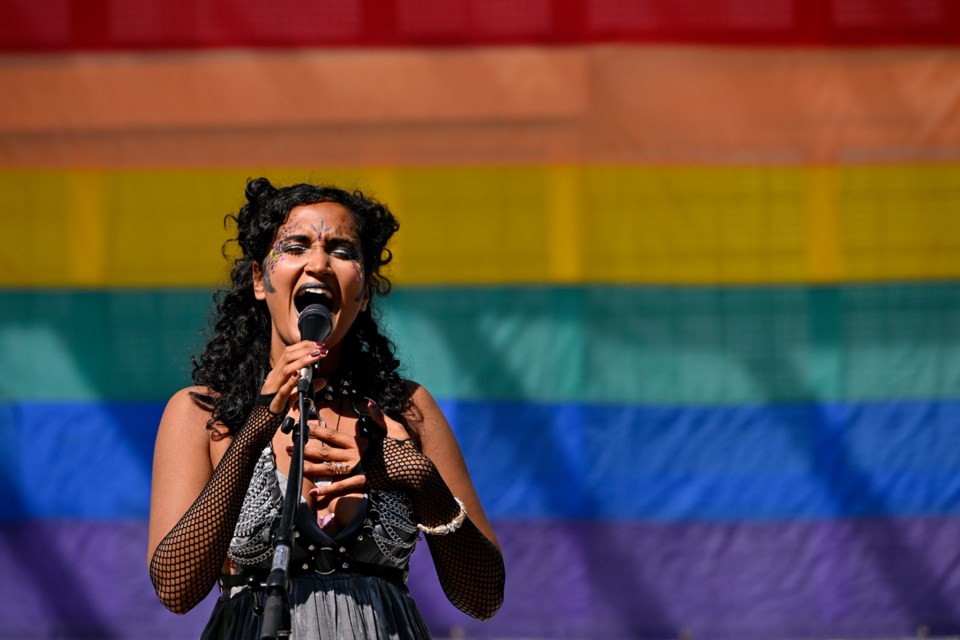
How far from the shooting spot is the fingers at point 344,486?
201cm

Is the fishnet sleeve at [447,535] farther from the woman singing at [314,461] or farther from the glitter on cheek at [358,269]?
the glitter on cheek at [358,269]

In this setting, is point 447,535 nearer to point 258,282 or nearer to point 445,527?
point 445,527

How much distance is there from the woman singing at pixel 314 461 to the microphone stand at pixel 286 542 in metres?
0.06

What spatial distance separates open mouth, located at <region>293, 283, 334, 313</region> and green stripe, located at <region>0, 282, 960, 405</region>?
190 centimetres

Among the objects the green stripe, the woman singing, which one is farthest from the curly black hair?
the green stripe

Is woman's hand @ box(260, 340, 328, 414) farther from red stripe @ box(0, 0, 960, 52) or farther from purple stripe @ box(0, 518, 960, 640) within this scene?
red stripe @ box(0, 0, 960, 52)

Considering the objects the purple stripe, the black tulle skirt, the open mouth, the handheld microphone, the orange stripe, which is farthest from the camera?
the orange stripe

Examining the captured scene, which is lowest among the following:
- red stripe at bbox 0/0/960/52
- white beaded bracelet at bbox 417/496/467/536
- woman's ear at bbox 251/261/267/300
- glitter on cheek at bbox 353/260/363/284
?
white beaded bracelet at bbox 417/496/467/536

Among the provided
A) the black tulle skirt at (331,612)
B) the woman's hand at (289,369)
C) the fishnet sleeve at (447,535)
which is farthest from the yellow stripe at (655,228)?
the woman's hand at (289,369)

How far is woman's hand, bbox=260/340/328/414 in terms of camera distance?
1.82 meters

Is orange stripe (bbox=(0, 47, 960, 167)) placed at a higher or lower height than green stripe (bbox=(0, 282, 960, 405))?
higher

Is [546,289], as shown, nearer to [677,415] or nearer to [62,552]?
[677,415]

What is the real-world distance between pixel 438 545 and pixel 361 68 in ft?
7.88

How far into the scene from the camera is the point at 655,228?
13.7 ft
